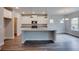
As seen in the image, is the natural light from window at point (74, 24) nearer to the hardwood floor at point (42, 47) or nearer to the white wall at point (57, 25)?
the white wall at point (57, 25)

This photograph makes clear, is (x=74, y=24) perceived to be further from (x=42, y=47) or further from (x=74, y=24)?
(x=42, y=47)

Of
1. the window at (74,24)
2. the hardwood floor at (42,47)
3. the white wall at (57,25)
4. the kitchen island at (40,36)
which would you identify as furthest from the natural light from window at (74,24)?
the hardwood floor at (42,47)

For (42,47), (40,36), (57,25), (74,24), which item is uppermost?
(74,24)

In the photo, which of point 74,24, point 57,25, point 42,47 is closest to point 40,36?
point 42,47

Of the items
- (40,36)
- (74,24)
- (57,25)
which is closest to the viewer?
(40,36)

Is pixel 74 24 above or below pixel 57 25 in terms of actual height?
above

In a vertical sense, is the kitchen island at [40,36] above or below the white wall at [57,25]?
below

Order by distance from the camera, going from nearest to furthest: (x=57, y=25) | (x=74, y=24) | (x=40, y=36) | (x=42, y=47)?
(x=42, y=47) → (x=40, y=36) → (x=74, y=24) → (x=57, y=25)

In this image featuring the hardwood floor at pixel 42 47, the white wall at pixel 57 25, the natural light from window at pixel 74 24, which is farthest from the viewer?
the white wall at pixel 57 25

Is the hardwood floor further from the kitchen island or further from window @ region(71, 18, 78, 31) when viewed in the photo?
window @ region(71, 18, 78, 31)

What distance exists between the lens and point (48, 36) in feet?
27.5

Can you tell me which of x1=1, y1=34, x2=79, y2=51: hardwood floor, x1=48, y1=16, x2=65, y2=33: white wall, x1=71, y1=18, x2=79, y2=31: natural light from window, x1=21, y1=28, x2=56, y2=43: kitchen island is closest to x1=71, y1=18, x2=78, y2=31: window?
x1=71, y1=18, x2=79, y2=31: natural light from window
